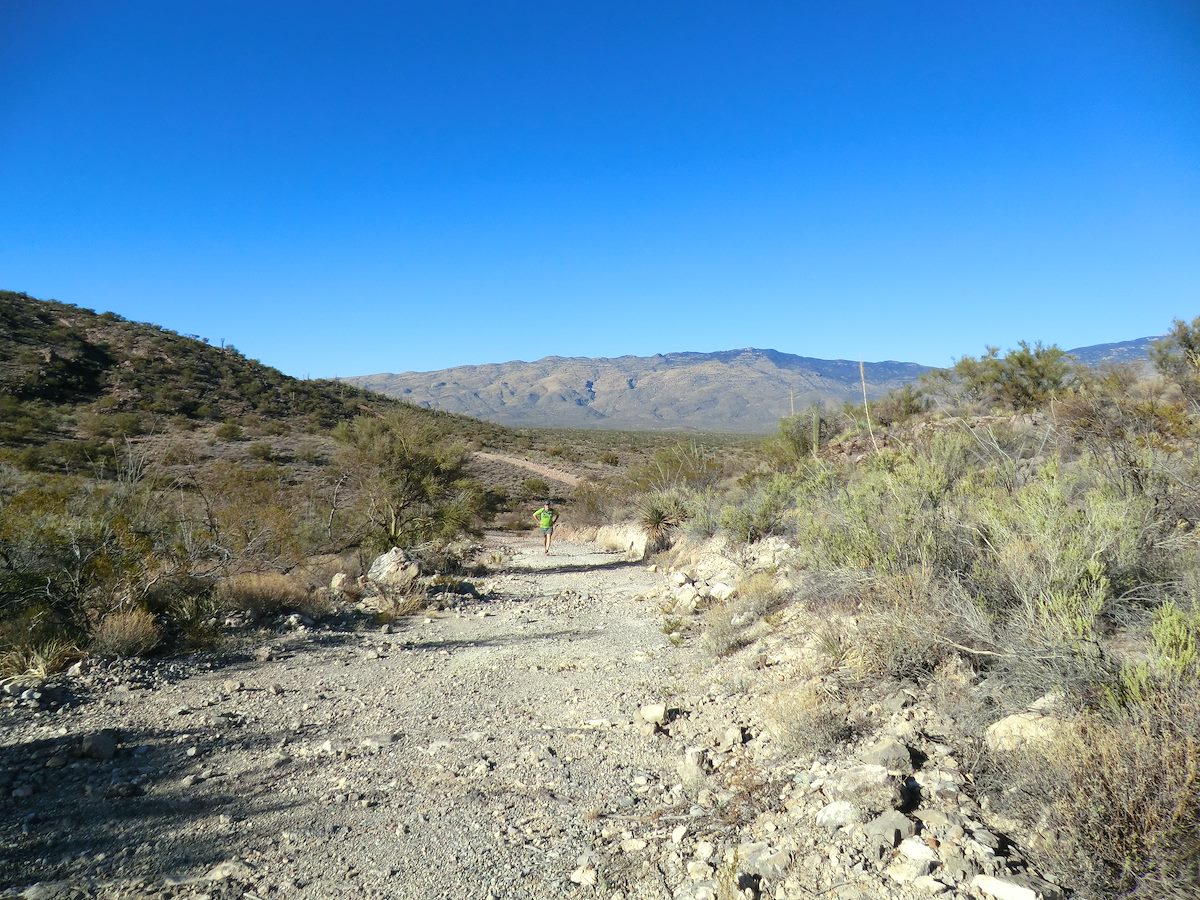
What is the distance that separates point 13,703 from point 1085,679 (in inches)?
303

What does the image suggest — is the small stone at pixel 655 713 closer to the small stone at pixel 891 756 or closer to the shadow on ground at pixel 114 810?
the small stone at pixel 891 756

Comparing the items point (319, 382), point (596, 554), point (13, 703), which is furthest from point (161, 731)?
point (319, 382)

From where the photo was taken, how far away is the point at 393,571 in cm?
1225

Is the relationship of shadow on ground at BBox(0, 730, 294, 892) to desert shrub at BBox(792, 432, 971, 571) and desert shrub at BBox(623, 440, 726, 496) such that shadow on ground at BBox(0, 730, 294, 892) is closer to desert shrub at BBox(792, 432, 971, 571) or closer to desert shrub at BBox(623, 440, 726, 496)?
desert shrub at BBox(792, 432, 971, 571)

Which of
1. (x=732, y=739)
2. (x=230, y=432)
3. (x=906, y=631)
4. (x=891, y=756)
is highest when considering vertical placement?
(x=230, y=432)

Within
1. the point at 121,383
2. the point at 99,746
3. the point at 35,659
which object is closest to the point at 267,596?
the point at 35,659

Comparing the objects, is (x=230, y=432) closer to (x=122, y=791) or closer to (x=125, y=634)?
(x=125, y=634)

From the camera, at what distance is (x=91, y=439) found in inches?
1032

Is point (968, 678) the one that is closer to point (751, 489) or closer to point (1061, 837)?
point (1061, 837)

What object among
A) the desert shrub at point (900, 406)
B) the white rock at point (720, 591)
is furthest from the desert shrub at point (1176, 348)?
the white rock at point (720, 591)

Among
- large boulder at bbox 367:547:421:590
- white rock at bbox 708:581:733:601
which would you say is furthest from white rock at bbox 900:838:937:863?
large boulder at bbox 367:547:421:590

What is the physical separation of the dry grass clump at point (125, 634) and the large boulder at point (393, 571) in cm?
449

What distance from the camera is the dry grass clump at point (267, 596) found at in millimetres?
8922

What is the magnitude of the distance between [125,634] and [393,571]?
5452 mm
